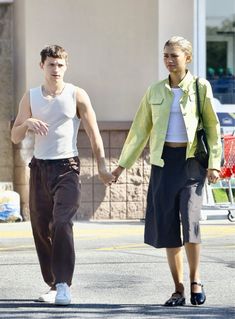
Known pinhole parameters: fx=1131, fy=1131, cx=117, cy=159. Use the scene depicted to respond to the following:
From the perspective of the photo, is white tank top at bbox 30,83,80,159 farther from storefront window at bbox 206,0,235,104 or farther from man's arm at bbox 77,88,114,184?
storefront window at bbox 206,0,235,104

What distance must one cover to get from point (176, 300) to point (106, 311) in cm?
53

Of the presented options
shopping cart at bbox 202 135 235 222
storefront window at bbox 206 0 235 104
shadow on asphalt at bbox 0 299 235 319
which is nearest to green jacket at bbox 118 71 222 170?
shadow on asphalt at bbox 0 299 235 319

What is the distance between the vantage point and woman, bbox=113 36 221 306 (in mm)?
8117

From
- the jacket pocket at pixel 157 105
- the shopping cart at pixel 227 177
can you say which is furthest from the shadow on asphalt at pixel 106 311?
the shopping cart at pixel 227 177

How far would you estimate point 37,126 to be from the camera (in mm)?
8125

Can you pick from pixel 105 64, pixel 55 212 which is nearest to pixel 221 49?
pixel 105 64

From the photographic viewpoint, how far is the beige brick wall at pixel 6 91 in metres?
14.5

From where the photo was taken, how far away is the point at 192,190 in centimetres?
812

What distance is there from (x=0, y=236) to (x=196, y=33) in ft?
12.6

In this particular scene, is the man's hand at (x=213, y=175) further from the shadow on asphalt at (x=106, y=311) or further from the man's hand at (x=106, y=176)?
the shadow on asphalt at (x=106, y=311)

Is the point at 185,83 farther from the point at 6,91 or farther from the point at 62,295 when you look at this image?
the point at 6,91

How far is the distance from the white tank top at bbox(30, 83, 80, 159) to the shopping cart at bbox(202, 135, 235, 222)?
5.43 m

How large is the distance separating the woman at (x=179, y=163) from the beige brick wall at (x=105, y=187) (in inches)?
239

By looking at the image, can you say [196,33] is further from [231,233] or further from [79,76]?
[231,233]
